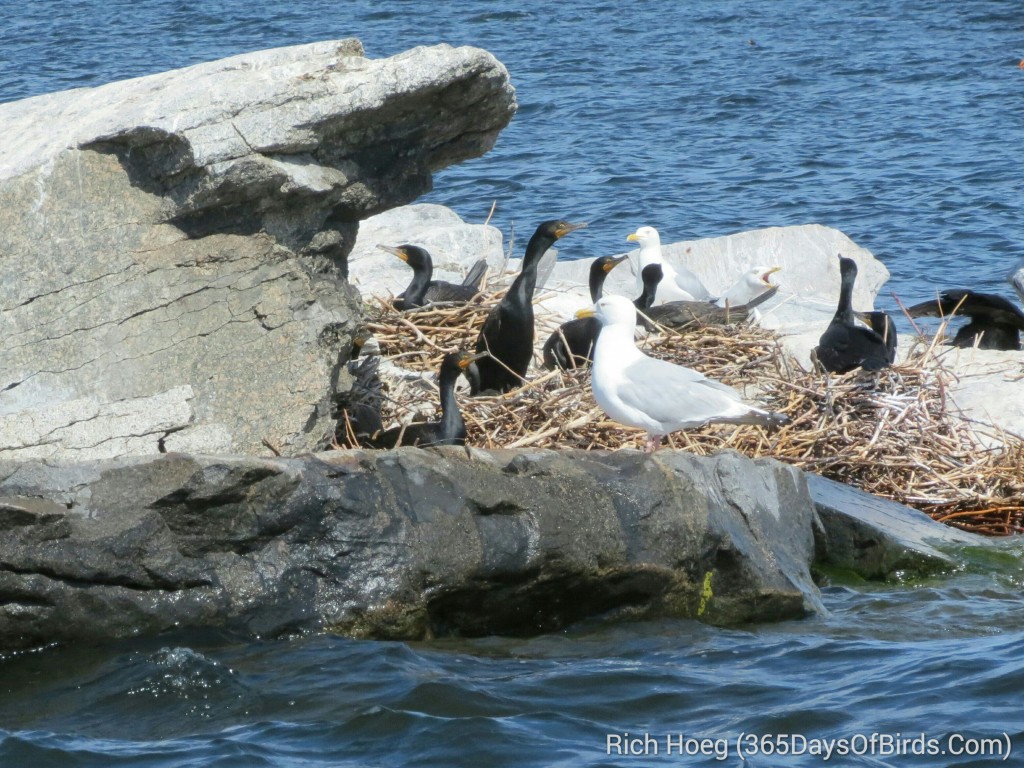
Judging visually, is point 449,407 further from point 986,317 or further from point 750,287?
point 986,317

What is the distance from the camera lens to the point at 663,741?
186 inches

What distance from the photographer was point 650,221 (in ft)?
54.7

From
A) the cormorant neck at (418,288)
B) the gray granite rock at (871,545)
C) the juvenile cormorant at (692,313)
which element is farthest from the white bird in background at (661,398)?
the cormorant neck at (418,288)

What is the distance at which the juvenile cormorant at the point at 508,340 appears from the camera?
342 inches

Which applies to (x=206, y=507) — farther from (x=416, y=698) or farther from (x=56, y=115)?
(x=56, y=115)

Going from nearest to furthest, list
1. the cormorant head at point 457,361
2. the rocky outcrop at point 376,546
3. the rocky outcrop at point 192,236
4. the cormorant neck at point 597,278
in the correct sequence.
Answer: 1. the rocky outcrop at point 376,546
2. the rocky outcrop at point 192,236
3. the cormorant head at point 457,361
4. the cormorant neck at point 597,278

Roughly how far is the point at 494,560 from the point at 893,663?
156cm

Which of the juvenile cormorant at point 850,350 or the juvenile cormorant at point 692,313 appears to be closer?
the juvenile cormorant at point 850,350

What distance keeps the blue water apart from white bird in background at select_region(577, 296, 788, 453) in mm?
1076

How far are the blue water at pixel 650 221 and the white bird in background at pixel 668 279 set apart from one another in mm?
3088

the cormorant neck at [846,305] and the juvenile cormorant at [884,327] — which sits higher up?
the cormorant neck at [846,305]

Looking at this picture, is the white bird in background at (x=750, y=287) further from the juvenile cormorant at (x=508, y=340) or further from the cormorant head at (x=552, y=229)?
the juvenile cormorant at (x=508, y=340)

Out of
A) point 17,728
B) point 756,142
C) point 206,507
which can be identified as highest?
point 206,507

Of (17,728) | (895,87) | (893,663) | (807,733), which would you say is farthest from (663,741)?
(895,87)
